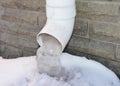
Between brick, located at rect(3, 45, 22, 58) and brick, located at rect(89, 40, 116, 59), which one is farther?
brick, located at rect(3, 45, 22, 58)

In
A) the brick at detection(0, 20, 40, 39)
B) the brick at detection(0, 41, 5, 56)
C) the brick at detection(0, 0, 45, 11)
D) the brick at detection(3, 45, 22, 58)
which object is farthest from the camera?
the brick at detection(0, 41, 5, 56)

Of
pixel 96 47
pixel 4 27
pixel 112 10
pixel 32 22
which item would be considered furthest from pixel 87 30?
pixel 4 27

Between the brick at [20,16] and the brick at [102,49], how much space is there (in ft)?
1.97

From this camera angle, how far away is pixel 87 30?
1952 millimetres

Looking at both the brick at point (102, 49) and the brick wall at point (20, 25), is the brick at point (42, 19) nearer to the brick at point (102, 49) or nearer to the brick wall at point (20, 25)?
the brick wall at point (20, 25)

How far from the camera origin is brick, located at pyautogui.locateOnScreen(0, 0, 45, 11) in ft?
7.03

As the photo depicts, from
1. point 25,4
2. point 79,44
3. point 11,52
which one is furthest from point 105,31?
point 11,52

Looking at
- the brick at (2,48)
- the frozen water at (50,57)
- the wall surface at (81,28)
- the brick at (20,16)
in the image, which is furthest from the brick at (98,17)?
the brick at (2,48)

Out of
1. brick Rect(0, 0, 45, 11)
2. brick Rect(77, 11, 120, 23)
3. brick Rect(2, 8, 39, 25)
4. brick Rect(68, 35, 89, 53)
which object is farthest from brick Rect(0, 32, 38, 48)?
brick Rect(77, 11, 120, 23)

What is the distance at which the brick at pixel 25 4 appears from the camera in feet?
7.03

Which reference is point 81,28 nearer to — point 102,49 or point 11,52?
point 102,49

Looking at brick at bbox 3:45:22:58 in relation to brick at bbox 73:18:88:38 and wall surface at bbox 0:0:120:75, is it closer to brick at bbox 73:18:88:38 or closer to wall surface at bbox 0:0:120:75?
wall surface at bbox 0:0:120:75

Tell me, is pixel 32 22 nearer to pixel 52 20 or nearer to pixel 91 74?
pixel 52 20

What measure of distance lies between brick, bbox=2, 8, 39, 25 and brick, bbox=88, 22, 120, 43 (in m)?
0.56
